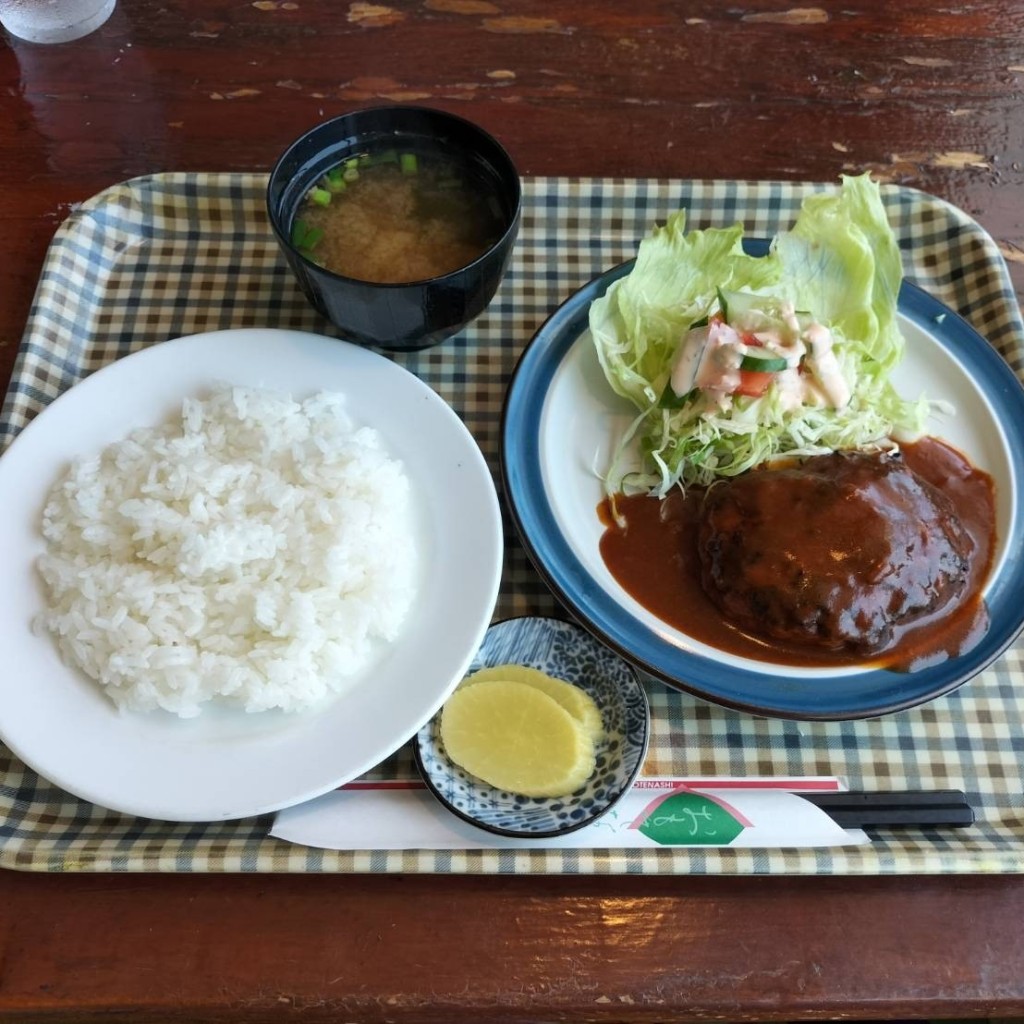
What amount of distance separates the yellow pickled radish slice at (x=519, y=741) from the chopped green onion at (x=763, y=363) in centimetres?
97

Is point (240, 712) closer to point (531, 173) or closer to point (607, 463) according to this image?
point (607, 463)

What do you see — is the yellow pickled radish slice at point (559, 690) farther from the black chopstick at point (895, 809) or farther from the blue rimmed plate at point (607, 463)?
the black chopstick at point (895, 809)

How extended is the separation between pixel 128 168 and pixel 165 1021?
7.67 ft

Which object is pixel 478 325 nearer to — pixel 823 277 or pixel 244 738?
pixel 823 277

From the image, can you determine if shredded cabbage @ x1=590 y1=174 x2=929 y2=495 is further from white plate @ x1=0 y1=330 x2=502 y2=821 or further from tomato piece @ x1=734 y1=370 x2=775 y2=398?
white plate @ x1=0 y1=330 x2=502 y2=821

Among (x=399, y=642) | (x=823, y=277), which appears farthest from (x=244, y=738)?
(x=823, y=277)

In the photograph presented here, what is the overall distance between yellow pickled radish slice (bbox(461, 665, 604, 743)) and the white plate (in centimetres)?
12

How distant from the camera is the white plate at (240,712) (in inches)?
64.0

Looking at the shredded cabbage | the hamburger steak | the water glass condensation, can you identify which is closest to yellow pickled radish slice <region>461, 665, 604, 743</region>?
the hamburger steak

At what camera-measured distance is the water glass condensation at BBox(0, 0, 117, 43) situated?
2.97 meters

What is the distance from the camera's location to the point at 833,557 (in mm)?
1905

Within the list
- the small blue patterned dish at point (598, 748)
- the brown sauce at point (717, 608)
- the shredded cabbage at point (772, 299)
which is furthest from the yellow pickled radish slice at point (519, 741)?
the shredded cabbage at point (772, 299)

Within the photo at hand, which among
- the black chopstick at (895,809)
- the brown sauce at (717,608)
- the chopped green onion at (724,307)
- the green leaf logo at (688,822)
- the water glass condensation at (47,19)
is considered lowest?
the black chopstick at (895,809)

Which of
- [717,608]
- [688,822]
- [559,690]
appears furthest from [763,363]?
[688,822]
